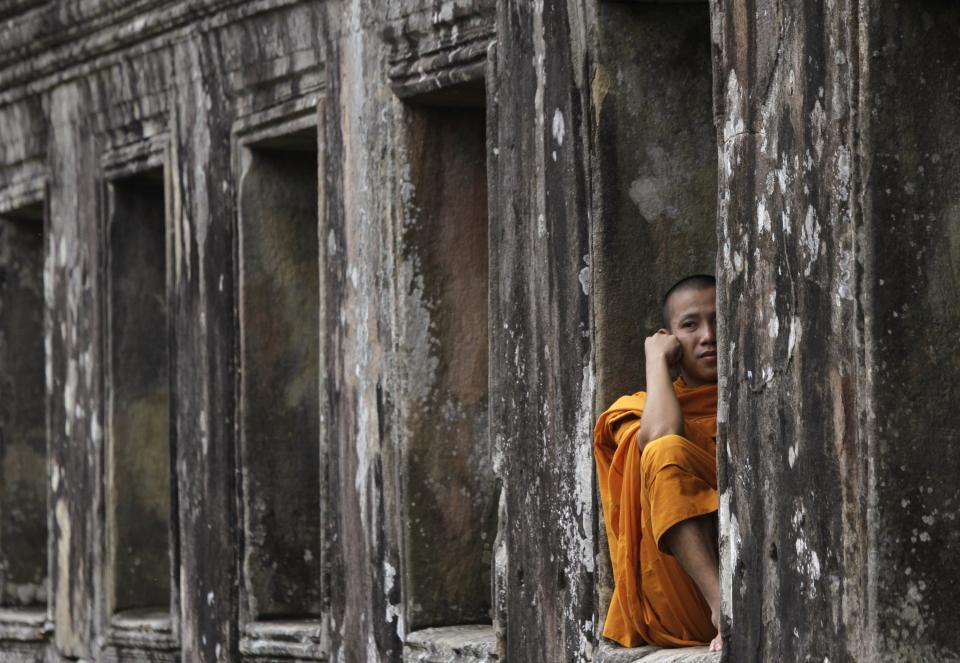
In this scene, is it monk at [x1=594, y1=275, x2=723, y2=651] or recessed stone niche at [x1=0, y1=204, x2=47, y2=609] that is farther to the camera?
recessed stone niche at [x1=0, y1=204, x2=47, y2=609]

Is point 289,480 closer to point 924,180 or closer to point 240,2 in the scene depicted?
point 240,2

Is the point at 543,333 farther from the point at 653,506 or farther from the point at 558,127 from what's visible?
the point at 653,506

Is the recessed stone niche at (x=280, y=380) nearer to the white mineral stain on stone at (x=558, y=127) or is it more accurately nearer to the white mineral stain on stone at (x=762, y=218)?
the white mineral stain on stone at (x=558, y=127)

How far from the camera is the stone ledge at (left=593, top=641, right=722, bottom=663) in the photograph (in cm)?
748

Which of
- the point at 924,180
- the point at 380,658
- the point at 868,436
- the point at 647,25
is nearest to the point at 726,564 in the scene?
the point at 868,436

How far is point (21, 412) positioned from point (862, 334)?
7766 millimetres

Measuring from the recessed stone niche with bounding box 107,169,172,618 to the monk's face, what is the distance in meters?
4.64

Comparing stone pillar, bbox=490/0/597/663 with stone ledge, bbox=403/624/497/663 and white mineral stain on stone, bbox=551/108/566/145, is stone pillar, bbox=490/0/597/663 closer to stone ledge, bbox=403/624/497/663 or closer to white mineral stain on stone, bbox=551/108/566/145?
white mineral stain on stone, bbox=551/108/566/145

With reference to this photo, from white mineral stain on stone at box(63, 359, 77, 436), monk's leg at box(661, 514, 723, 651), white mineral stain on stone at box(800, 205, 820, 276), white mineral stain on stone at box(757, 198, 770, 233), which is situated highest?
white mineral stain on stone at box(63, 359, 77, 436)

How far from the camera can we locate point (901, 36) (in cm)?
670

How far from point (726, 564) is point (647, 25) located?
1980 mm

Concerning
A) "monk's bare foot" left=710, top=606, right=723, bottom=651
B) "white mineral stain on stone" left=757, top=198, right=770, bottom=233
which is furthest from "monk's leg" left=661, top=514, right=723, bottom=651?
"white mineral stain on stone" left=757, top=198, right=770, bottom=233

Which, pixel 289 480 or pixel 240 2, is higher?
pixel 240 2

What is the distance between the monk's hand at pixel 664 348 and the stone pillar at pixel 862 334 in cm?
73
